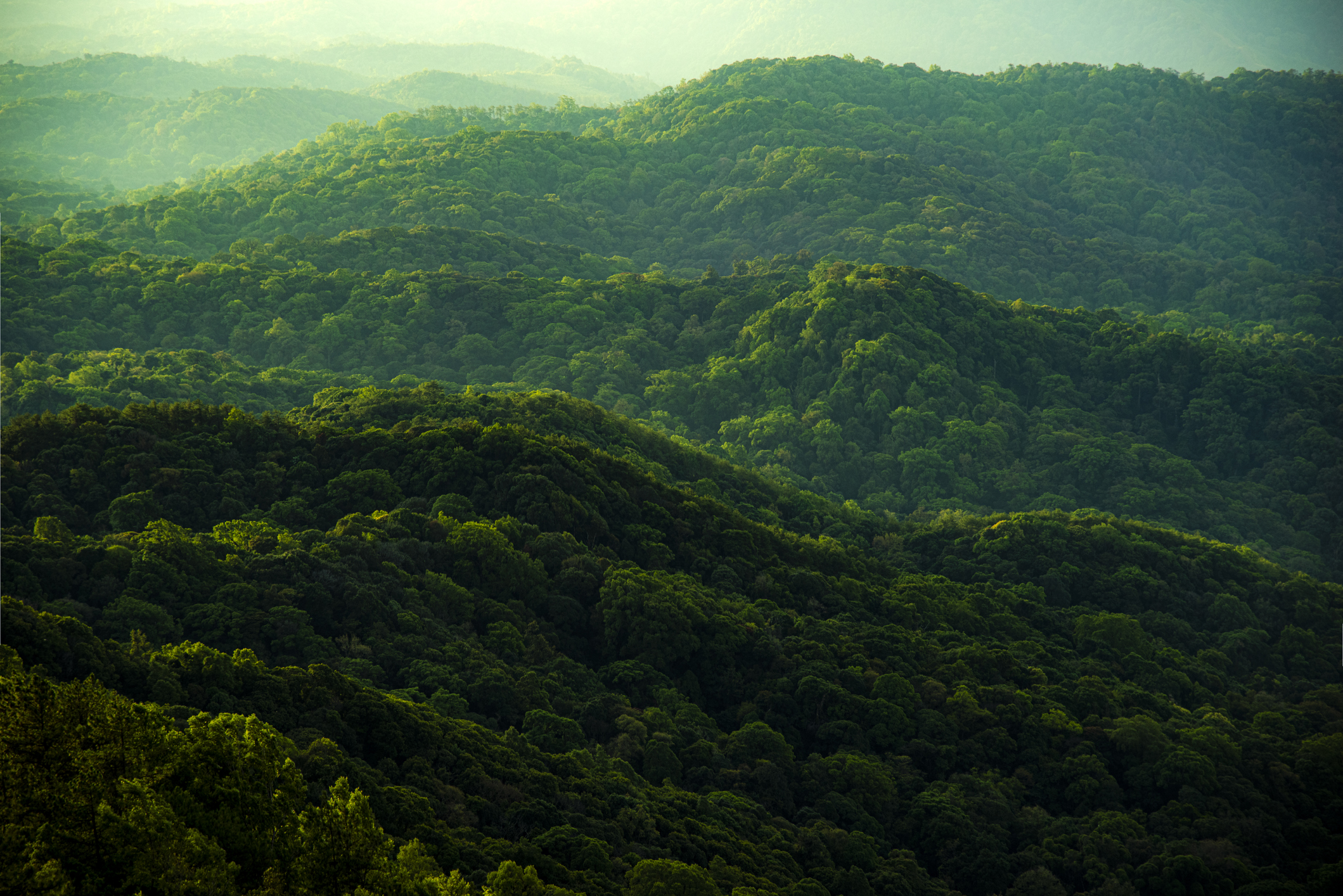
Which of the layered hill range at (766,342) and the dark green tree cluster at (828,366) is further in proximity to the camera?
the dark green tree cluster at (828,366)

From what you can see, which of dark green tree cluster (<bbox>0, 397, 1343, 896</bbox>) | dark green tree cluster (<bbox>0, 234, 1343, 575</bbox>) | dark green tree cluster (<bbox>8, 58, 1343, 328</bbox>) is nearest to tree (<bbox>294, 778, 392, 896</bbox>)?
dark green tree cluster (<bbox>0, 397, 1343, 896</bbox>)

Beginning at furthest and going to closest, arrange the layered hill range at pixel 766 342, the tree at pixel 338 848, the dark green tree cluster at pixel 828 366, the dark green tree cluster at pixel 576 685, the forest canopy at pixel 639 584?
the dark green tree cluster at pixel 828 366 < the layered hill range at pixel 766 342 < the forest canopy at pixel 639 584 < the dark green tree cluster at pixel 576 685 < the tree at pixel 338 848

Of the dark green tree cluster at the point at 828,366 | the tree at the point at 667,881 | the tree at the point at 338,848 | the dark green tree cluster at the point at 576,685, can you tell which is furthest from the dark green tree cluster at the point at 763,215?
the tree at the point at 338,848

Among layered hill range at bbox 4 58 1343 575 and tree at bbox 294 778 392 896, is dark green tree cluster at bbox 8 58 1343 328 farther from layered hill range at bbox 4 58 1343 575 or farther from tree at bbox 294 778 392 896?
tree at bbox 294 778 392 896

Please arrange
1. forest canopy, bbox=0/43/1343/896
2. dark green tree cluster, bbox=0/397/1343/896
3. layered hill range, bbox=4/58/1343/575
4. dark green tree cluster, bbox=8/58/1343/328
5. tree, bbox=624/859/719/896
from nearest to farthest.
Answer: dark green tree cluster, bbox=0/397/1343/896 < forest canopy, bbox=0/43/1343/896 < tree, bbox=624/859/719/896 < layered hill range, bbox=4/58/1343/575 < dark green tree cluster, bbox=8/58/1343/328

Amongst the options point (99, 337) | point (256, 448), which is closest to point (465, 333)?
point (99, 337)

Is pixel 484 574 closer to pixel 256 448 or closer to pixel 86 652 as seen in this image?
pixel 256 448

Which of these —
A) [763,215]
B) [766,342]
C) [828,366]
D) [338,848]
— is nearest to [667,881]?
[338,848]

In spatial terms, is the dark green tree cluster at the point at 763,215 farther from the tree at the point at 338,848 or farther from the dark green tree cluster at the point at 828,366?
the tree at the point at 338,848

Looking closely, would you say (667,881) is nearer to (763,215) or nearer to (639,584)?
(639,584)
